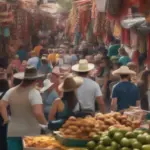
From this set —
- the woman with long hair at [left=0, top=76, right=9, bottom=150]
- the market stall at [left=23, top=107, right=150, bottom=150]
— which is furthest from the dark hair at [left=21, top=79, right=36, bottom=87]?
the woman with long hair at [left=0, top=76, right=9, bottom=150]

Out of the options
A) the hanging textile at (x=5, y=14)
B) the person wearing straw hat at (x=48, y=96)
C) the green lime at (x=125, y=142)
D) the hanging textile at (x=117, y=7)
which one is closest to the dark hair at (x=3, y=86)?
the person wearing straw hat at (x=48, y=96)

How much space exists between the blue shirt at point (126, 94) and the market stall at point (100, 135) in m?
1.55

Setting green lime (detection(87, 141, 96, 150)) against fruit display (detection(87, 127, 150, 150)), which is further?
green lime (detection(87, 141, 96, 150))

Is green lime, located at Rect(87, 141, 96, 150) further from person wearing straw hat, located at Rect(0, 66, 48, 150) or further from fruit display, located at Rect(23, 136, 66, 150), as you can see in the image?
person wearing straw hat, located at Rect(0, 66, 48, 150)

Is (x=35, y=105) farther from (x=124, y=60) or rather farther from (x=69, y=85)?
(x=124, y=60)

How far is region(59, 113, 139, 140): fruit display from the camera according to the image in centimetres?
702

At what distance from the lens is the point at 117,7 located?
26.6 ft

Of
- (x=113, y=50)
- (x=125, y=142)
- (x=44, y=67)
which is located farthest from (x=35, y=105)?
(x=44, y=67)

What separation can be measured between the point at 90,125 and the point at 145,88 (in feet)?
11.0

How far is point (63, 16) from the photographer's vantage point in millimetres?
32719

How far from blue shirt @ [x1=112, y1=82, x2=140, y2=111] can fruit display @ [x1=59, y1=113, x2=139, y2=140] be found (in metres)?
1.94

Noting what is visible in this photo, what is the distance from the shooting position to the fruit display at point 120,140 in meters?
6.17

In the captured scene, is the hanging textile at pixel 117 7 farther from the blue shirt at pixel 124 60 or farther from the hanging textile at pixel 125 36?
the blue shirt at pixel 124 60

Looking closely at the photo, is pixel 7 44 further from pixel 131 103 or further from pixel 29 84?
pixel 29 84
